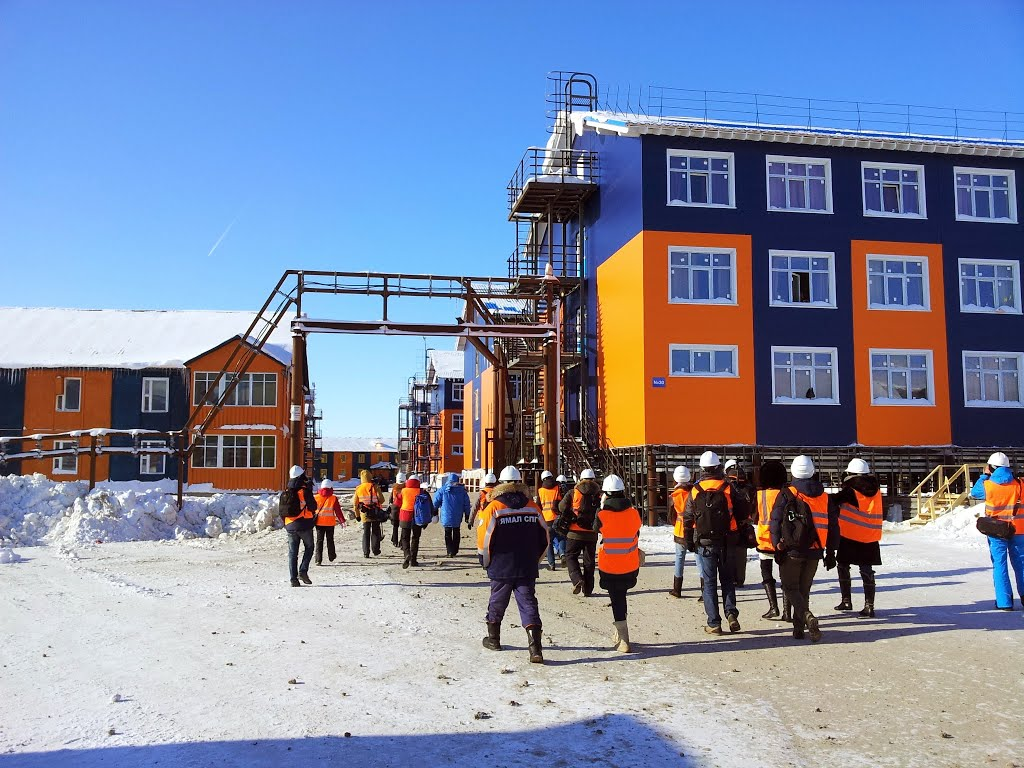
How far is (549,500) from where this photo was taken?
50.6ft

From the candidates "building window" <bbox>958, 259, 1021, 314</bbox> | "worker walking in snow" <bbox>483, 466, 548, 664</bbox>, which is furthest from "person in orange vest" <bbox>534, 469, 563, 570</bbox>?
"building window" <bbox>958, 259, 1021, 314</bbox>

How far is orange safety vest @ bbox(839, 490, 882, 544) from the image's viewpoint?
10953 mm

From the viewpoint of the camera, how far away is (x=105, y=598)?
12.4m

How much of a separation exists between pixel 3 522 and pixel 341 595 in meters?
12.1

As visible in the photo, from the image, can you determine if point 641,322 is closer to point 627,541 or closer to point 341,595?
point 341,595

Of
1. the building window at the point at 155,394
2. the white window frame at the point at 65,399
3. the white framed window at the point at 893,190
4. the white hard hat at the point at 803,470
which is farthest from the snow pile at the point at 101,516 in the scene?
the white framed window at the point at 893,190

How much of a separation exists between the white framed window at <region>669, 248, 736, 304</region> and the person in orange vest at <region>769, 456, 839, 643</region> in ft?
59.0

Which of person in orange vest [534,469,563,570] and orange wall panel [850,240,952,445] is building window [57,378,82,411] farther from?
orange wall panel [850,240,952,445]

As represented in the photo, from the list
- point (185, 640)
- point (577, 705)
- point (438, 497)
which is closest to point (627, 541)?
point (577, 705)

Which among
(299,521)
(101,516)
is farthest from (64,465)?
(299,521)

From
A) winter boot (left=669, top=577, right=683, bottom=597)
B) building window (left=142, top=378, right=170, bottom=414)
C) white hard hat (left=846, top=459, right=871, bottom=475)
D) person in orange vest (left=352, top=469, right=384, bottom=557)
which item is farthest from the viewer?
building window (left=142, top=378, right=170, bottom=414)

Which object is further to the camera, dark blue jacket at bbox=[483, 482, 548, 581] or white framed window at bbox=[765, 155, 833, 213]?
white framed window at bbox=[765, 155, 833, 213]

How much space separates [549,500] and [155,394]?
105ft

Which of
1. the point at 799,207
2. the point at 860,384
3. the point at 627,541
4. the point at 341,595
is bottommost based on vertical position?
the point at 341,595
